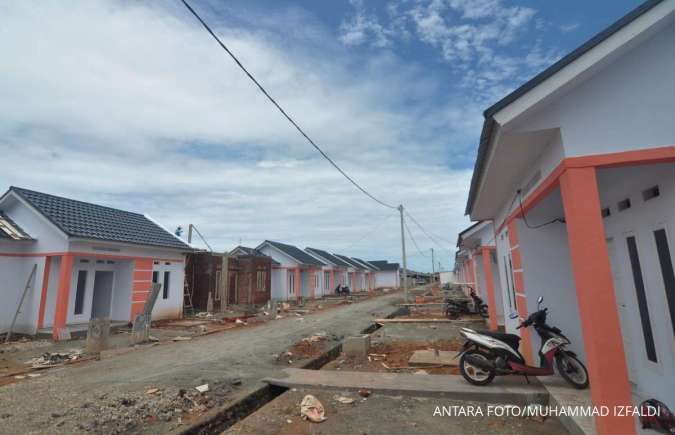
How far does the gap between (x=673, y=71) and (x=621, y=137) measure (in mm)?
869

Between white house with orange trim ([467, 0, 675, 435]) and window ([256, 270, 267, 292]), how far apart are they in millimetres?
19241

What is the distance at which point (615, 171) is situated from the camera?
4.19m

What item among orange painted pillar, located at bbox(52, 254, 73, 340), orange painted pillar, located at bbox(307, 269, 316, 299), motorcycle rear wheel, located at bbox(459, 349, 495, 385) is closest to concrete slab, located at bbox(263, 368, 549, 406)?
motorcycle rear wheel, located at bbox(459, 349, 495, 385)

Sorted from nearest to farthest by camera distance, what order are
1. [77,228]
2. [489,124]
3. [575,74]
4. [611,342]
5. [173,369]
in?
[611,342] < [575,74] < [489,124] < [173,369] < [77,228]

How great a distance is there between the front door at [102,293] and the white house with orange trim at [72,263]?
33 mm

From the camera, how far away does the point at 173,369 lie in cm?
685

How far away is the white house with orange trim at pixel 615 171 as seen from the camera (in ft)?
10.5

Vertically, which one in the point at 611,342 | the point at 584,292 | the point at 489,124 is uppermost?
the point at 489,124

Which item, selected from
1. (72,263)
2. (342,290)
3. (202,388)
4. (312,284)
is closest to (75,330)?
(72,263)

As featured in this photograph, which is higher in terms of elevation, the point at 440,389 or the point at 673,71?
the point at 673,71

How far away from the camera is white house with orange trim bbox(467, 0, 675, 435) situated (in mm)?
3189

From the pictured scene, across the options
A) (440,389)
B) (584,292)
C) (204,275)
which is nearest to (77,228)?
(204,275)

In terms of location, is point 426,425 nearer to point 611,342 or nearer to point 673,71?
point 611,342

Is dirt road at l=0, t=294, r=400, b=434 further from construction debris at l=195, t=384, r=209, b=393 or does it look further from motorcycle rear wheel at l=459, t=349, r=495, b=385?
motorcycle rear wheel at l=459, t=349, r=495, b=385
